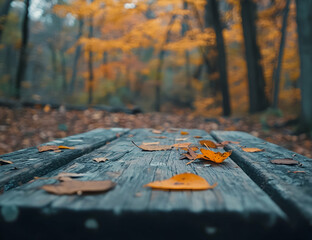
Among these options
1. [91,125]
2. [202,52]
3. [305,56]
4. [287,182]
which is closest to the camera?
[287,182]

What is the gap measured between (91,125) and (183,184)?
4.82m

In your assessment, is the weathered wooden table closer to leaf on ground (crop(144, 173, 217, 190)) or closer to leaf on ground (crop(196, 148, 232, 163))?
leaf on ground (crop(144, 173, 217, 190))

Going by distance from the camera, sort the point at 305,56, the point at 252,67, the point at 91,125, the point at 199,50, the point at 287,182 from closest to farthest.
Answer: the point at 287,182 < the point at 305,56 < the point at 91,125 < the point at 252,67 < the point at 199,50

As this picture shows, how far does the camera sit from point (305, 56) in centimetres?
438

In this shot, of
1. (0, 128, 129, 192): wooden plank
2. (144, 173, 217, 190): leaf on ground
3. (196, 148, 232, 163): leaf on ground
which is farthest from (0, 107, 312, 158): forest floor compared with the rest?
(144, 173, 217, 190): leaf on ground

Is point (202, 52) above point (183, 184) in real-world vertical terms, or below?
above

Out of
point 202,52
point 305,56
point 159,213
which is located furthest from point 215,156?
point 202,52

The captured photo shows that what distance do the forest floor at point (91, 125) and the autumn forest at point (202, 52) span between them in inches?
19.2

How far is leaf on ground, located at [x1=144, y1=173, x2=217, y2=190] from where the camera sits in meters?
0.61

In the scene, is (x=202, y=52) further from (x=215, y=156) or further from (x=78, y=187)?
(x=78, y=187)

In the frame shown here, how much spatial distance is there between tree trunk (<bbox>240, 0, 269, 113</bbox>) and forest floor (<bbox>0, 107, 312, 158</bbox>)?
1385 millimetres

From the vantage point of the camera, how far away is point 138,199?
0.55 metres

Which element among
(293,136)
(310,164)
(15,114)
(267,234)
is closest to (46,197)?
(267,234)

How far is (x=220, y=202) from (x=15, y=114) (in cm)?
572
